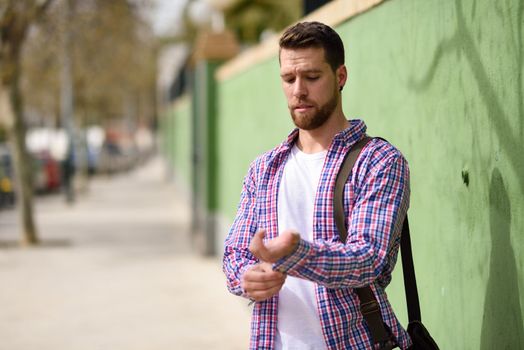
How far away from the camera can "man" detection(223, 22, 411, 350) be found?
2.56m

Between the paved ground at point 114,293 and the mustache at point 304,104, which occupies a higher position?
the mustache at point 304,104

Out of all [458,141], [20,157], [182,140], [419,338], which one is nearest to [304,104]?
[419,338]

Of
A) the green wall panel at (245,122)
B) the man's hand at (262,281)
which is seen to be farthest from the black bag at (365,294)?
the green wall panel at (245,122)

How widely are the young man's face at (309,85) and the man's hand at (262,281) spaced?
0.46 meters

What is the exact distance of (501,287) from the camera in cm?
326

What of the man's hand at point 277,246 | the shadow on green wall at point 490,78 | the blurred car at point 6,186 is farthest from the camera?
the blurred car at point 6,186

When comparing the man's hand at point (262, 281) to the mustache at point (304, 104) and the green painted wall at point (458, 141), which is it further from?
the green painted wall at point (458, 141)

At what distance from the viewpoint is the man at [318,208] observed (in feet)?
8.41

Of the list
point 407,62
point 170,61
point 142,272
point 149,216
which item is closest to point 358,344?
point 407,62

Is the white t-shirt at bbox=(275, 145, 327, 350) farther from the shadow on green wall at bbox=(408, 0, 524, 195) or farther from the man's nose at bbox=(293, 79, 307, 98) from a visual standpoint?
the shadow on green wall at bbox=(408, 0, 524, 195)

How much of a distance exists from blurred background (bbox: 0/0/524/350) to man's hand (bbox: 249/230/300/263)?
1.06 m

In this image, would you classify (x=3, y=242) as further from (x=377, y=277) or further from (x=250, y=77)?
(x=377, y=277)

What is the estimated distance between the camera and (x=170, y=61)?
59125 mm

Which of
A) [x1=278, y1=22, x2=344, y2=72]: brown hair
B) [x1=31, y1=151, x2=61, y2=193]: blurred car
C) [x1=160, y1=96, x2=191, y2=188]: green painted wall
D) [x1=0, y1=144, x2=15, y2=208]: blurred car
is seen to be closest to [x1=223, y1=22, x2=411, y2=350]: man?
[x1=278, y1=22, x2=344, y2=72]: brown hair
